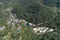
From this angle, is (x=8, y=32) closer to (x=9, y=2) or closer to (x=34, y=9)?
(x=34, y=9)

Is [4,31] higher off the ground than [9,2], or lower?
higher

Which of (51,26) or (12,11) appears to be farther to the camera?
(12,11)

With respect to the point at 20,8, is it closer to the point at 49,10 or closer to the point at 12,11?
the point at 12,11

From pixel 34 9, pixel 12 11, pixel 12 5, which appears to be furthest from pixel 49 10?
pixel 12 5

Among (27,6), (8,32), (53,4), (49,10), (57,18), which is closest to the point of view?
(8,32)

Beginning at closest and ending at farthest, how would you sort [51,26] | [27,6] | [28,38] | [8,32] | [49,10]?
[28,38]
[8,32]
[51,26]
[49,10]
[27,6]

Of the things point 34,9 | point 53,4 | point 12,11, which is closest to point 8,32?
point 34,9
